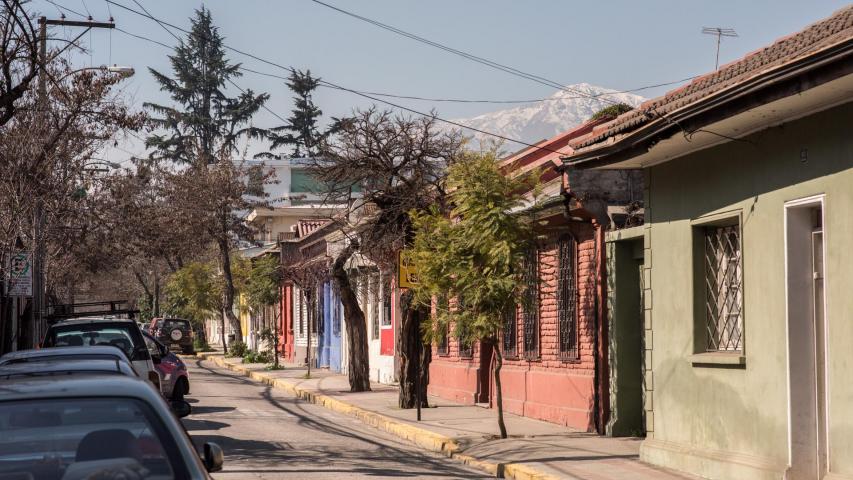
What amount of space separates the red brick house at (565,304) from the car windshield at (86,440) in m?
12.3

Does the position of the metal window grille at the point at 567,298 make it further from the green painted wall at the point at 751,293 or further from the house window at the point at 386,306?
the house window at the point at 386,306

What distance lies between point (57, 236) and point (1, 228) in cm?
994

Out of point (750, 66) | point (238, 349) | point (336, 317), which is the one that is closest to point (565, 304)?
point (750, 66)

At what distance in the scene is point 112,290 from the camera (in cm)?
9412

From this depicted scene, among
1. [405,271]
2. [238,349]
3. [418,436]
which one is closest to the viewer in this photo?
[418,436]

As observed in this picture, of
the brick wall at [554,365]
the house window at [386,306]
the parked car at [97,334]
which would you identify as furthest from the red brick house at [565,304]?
the house window at [386,306]

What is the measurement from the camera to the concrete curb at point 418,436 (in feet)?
47.4

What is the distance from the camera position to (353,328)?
27859 mm

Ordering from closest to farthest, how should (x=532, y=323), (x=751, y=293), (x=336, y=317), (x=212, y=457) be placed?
1. (x=212, y=457)
2. (x=751, y=293)
3. (x=532, y=323)
4. (x=336, y=317)

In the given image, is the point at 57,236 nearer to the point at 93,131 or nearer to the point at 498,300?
the point at 93,131

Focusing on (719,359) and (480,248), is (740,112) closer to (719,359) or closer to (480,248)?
(719,359)

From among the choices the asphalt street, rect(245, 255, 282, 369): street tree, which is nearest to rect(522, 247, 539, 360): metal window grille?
the asphalt street

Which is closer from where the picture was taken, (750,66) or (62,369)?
(62,369)

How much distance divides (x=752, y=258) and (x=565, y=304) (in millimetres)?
7439
